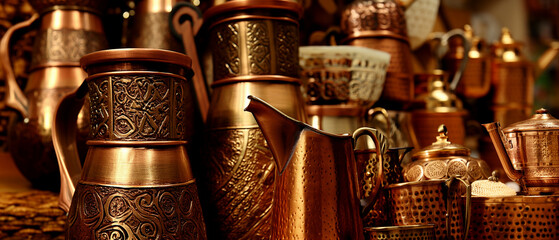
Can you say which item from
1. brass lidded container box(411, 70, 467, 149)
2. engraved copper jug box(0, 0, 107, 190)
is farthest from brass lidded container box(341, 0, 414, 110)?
engraved copper jug box(0, 0, 107, 190)

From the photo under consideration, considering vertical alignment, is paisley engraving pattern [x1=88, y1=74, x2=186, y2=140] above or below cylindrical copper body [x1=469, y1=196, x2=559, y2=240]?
above

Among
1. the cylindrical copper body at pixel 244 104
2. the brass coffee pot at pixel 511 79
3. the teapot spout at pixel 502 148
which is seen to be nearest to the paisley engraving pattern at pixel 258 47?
the cylindrical copper body at pixel 244 104

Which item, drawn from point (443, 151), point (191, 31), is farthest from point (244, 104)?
point (443, 151)

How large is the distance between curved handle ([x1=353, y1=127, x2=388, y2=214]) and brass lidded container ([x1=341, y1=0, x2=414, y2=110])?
36 centimetres

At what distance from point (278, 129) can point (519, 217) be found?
38cm

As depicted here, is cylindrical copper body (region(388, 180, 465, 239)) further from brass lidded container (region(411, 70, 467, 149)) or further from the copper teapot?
brass lidded container (region(411, 70, 467, 149))

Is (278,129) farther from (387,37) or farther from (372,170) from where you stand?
(387,37)

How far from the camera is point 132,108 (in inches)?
29.9

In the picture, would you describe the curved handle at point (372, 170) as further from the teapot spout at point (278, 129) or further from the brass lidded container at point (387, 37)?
the brass lidded container at point (387, 37)

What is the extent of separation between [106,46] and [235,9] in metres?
0.31

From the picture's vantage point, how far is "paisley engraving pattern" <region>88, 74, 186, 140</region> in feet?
2.48

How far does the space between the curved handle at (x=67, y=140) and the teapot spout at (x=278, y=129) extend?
10.4 inches

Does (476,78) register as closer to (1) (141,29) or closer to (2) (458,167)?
(2) (458,167)

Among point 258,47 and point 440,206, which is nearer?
point 440,206
